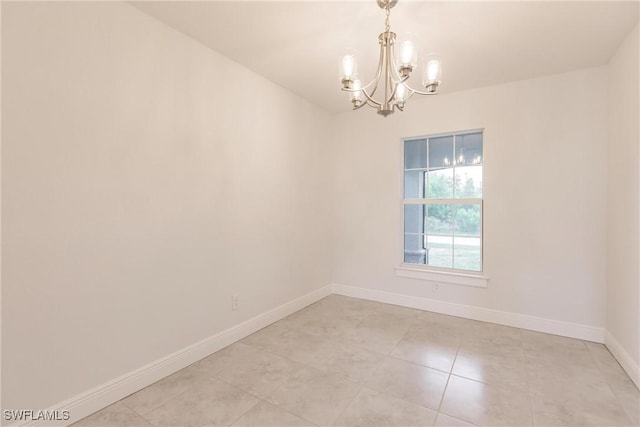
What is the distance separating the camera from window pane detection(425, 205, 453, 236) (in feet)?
11.2

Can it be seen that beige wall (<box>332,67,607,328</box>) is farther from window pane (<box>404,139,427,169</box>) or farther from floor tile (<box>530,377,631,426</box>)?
floor tile (<box>530,377,631,426</box>)

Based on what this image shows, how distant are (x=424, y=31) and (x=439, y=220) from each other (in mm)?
2055

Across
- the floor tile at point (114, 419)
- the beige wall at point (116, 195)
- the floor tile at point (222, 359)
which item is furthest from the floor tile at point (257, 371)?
the floor tile at point (114, 419)

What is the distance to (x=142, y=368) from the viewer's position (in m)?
1.97

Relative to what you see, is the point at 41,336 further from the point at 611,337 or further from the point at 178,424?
the point at 611,337

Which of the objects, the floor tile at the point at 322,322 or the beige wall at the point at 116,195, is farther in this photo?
the floor tile at the point at 322,322

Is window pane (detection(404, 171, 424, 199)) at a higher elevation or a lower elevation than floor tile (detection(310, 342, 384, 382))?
higher

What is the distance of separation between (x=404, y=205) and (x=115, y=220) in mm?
2996

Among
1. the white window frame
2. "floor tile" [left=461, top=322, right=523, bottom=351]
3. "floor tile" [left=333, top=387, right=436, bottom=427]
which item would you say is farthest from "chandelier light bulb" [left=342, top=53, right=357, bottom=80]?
"floor tile" [left=461, top=322, right=523, bottom=351]

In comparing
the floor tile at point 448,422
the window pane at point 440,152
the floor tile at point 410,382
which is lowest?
the floor tile at point 448,422

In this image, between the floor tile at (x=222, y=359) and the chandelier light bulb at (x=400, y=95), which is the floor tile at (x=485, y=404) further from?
the chandelier light bulb at (x=400, y=95)

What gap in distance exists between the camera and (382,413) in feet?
5.68

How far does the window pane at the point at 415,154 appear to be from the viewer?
3572 millimetres

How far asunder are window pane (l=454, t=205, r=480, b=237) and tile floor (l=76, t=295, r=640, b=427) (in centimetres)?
103
